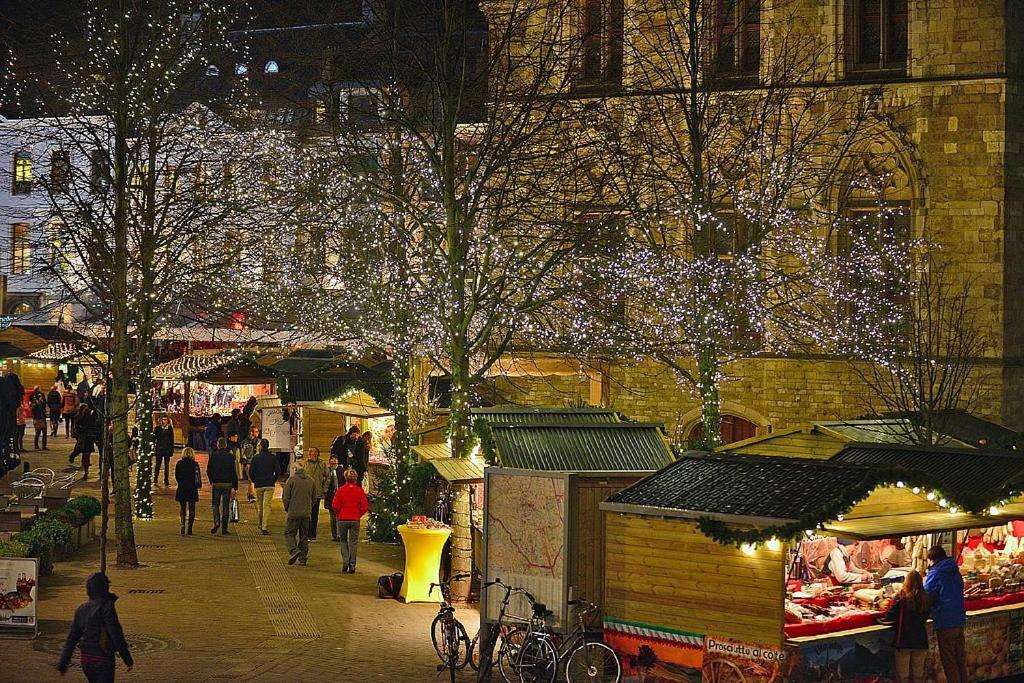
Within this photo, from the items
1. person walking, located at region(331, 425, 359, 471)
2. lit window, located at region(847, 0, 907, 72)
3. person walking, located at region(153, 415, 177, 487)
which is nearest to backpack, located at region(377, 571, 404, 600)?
person walking, located at region(331, 425, 359, 471)

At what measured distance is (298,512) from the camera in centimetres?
2323

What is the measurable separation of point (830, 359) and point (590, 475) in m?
18.7

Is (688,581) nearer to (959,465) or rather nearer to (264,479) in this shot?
(959,465)

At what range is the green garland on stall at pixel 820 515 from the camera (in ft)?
42.9

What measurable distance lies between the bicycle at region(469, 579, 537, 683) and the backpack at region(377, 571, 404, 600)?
4.71m

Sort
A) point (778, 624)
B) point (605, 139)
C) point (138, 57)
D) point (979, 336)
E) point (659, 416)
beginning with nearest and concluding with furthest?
1. point (778, 624)
2. point (138, 57)
3. point (605, 139)
4. point (979, 336)
5. point (659, 416)

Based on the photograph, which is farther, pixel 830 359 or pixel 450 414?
pixel 830 359

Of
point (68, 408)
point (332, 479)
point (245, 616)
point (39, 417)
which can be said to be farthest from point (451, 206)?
point (68, 408)

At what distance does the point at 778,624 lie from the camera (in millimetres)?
13500

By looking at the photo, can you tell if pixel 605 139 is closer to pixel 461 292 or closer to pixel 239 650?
pixel 461 292

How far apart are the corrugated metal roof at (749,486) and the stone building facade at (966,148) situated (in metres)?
17.1

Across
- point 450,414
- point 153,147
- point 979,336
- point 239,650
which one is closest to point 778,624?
point 239,650

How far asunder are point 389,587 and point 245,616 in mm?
2539

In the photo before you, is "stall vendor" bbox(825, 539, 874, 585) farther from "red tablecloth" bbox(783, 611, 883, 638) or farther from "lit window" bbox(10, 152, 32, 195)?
"lit window" bbox(10, 152, 32, 195)
